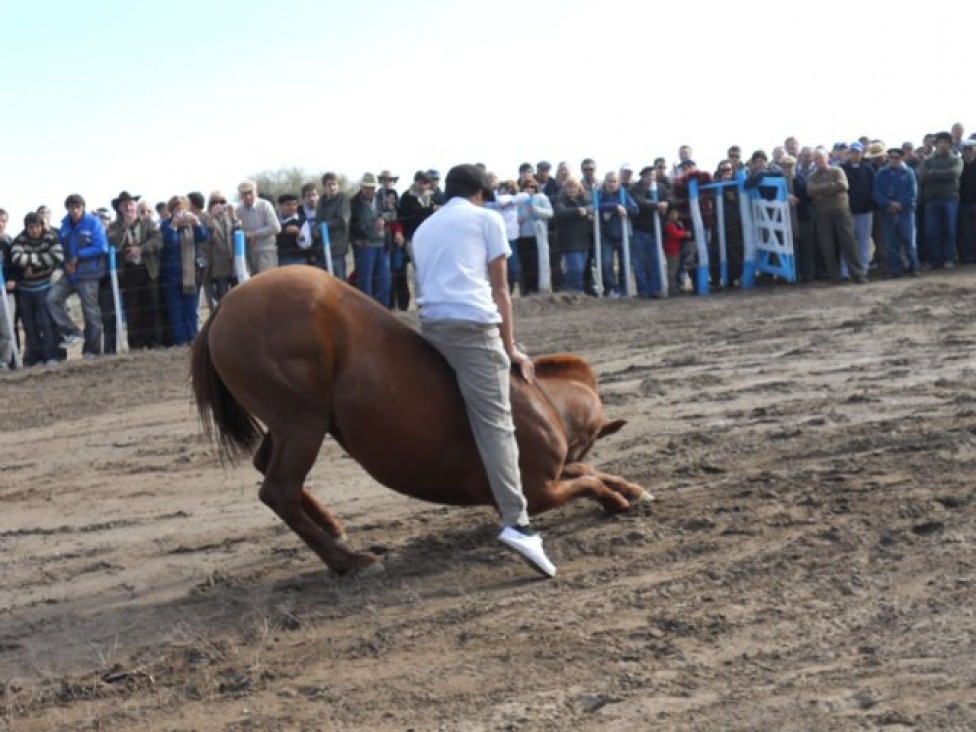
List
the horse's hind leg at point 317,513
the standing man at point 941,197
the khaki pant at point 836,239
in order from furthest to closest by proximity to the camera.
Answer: the standing man at point 941,197 → the khaki pant at point 836,239 → the horse's hind leg at point 317,513

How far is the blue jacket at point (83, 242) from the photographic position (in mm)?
17703

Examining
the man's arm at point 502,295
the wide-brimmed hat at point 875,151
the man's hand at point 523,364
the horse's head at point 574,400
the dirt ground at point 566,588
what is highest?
the wide-brimmed hat at point 875,151

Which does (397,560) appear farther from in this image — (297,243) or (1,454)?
(297,243)

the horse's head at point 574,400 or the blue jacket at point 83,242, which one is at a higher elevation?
the blue jacket at point 83,242

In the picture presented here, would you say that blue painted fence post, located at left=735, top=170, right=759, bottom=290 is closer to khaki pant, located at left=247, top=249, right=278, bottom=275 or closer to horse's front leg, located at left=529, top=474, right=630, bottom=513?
khaki pant, located at left=247, top=249, right=278, bottom=275

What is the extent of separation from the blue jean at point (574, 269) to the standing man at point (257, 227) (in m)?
4.85

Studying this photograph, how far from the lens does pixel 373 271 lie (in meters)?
19.5

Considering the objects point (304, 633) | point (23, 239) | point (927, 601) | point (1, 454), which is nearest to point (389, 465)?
point (304, 633)

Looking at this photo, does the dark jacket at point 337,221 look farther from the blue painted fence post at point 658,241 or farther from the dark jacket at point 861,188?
the dark jacket at point 861,188

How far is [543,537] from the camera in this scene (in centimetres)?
804

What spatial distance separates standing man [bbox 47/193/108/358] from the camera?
17703 mm

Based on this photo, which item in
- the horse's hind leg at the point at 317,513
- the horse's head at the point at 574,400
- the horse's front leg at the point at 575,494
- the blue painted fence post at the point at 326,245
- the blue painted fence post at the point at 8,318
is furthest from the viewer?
the blue painted fence post at the point at 326,245

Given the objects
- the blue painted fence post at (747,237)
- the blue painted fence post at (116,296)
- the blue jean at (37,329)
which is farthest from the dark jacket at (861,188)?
the blue jean at (37,329)

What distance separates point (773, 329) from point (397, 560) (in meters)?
8.93
